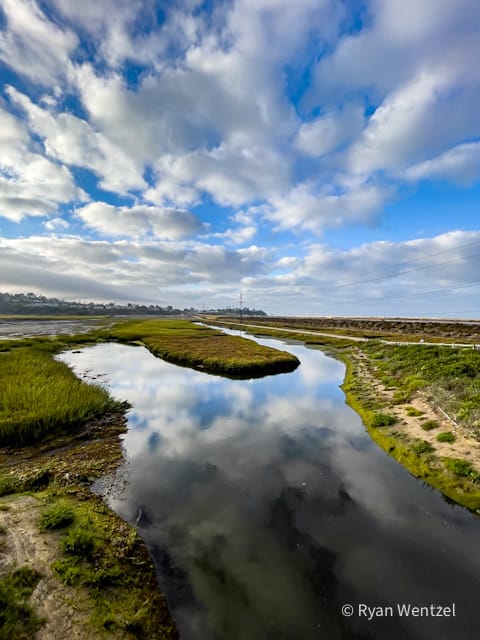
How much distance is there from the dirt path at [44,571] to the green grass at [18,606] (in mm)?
142

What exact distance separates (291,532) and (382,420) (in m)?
11.0

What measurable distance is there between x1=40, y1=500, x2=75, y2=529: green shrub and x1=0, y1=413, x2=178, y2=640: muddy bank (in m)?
0.06

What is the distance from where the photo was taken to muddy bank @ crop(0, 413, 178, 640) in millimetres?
5562

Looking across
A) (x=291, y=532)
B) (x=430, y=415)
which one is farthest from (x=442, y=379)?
(x=291, y=532)

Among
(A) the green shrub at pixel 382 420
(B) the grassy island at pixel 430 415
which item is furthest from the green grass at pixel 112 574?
(A) the green shrub at pixel 382 420

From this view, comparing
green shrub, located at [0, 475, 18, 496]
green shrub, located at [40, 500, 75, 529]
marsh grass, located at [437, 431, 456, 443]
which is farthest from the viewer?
marsh grass, located at [437, 431, 456, 443]

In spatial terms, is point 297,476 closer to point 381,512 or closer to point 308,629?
point 381,512

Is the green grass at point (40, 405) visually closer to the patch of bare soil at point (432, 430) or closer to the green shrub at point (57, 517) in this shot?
the green shrub at point (57, 517)

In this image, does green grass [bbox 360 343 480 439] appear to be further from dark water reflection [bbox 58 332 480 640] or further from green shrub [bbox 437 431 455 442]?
dark water reflection [bbox 58 332 480 640]

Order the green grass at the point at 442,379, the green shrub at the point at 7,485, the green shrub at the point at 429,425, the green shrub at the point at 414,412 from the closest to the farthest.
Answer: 1. the green shrub at the point at 7,485
2. the green shrub at the point at 429,425
3. the green grass at the point at 442,379
4. the green shrub at the point at 414,412

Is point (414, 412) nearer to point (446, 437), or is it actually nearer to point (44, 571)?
point (446, 437)

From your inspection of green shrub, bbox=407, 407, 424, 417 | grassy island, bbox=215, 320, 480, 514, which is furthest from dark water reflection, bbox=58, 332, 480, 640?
green shrub, bbox=407, 407, 424, 417

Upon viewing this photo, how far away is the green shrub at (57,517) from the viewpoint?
25.8 ft

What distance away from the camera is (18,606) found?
5.30m
